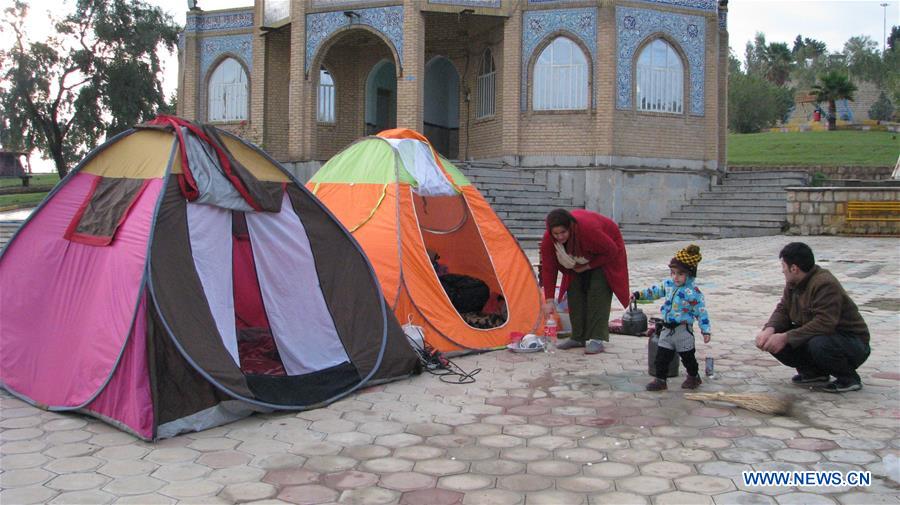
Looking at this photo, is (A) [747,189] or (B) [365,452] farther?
(A) [747,189]

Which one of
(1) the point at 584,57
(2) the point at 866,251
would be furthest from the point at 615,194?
(2) the point at 866,251

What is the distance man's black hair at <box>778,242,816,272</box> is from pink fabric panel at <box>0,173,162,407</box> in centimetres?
423

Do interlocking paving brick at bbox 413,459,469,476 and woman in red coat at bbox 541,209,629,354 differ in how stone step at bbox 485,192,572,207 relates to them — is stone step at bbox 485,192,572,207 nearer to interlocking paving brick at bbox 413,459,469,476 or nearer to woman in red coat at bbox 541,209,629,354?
woman in red coat at bbox 541,209,629,354

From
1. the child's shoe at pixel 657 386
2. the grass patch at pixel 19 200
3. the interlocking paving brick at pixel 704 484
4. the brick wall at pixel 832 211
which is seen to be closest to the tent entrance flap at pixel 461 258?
the child's shoe at pixel 657 386

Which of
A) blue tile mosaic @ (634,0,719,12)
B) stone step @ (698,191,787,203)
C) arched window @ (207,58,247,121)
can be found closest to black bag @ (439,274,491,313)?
stone step @ (698,191,787,203)

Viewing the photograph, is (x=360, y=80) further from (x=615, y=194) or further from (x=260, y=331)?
(x=260, y=331)

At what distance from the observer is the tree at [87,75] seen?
27797mm

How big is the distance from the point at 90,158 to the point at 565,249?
3.84m

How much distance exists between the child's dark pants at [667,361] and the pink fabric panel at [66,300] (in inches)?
138

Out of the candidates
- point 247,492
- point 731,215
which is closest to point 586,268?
point 247,492

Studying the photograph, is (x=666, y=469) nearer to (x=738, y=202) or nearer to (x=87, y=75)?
(x=738, y=202)

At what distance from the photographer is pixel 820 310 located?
17.6ft

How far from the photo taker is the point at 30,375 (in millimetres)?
5449

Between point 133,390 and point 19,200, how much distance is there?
26893mm
